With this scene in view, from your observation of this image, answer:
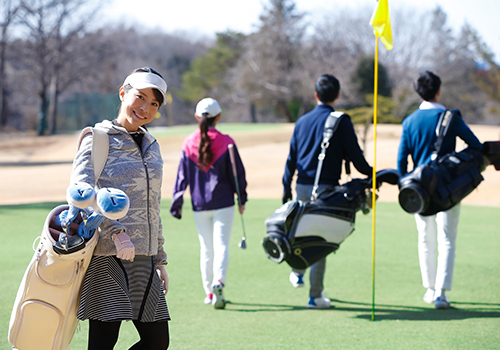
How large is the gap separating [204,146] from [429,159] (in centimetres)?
209

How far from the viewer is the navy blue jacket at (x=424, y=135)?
5.48 m

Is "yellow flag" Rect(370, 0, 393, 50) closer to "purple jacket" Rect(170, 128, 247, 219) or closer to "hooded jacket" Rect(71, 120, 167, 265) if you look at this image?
"purple jacket" Rect(170, 128, 247, 219)

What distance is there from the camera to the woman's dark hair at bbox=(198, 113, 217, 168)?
19.7 feet

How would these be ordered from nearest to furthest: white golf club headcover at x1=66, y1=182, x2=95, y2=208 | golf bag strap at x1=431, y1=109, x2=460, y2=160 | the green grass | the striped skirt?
white golf club headcover at x1=66, y1=182, x2=95, y2=208 → the striped skirt → the green grass → golf bag strap at x1=431, y1=109, x2=460, y2=160

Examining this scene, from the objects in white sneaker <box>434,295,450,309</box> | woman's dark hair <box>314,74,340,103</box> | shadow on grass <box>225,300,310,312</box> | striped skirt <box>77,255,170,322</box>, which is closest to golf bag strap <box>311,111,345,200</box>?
woman's dark hair <box>314,74,340,103</box>

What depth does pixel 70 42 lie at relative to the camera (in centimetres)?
4684

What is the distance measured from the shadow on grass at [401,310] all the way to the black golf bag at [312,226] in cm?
102

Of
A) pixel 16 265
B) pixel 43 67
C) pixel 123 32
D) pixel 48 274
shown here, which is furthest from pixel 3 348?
pixel 123 32

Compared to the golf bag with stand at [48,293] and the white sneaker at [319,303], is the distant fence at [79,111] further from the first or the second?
the golf bag with stand at [48,293]

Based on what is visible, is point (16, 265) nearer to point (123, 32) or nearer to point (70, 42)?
point (70, 42)

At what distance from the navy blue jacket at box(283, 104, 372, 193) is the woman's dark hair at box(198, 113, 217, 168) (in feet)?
2.67

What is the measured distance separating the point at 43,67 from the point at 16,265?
4011 cm

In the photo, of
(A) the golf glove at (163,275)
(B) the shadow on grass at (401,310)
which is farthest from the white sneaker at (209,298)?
(A) the golf glove at (163,275)

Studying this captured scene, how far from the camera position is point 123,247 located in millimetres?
2844
